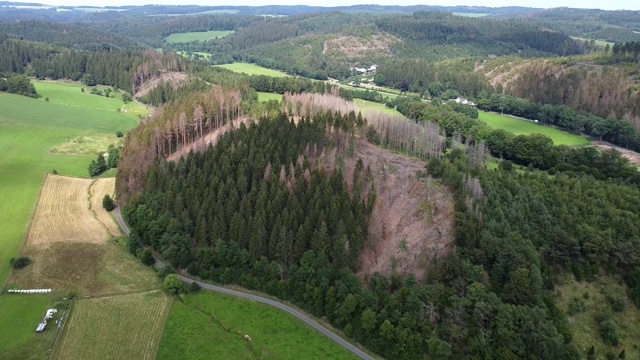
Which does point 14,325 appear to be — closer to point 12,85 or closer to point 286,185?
point 286,185

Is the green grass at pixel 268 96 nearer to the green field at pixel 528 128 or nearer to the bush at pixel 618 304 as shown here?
the green field at pixel 528 128

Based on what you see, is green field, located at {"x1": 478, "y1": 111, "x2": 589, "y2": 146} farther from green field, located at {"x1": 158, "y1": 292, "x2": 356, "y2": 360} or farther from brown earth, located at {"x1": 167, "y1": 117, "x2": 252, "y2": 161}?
green field, located at {"x1": 158, "y1": 292, "x2": 356, "y2": 360}

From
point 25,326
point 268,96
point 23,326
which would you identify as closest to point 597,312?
point 25,326

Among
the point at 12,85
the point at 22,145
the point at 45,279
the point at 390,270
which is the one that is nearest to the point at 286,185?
the point at 390,270

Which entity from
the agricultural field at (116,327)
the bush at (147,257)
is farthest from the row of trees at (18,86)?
the agricultural field at (116,327)

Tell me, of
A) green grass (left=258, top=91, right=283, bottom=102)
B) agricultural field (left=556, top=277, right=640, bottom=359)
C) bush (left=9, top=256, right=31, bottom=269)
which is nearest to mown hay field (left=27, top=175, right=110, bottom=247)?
bush (left=9, top=256, right=31, bottom=269)

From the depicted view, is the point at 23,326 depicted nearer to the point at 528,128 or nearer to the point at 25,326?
the point at 25,326
